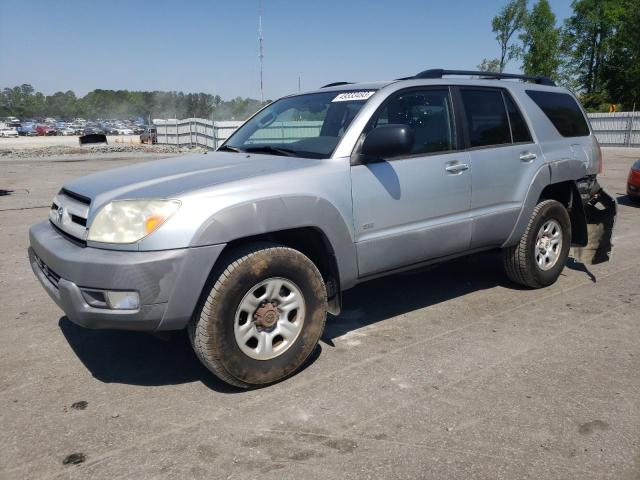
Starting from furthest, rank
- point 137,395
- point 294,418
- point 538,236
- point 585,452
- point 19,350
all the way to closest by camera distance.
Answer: point 538,236 < point 19,350 < point 137,395 < point 294,418 < point 585,452

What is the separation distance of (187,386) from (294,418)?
2.48 ft

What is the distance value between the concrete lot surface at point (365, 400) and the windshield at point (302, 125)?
1383 mm

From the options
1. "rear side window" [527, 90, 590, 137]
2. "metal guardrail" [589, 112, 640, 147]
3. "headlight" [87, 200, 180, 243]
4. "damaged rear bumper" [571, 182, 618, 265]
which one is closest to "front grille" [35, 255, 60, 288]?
"headlight" [87, 200, 180, 243]

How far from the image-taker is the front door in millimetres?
3639

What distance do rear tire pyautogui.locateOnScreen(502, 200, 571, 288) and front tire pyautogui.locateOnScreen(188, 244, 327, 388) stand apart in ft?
7.29

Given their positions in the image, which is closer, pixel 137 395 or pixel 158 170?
pixel 137 395

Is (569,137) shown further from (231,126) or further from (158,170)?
(231,126)

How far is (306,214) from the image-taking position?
10.8ft

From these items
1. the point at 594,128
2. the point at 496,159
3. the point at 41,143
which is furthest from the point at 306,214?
the point at 41,143

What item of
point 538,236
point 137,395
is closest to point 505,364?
point 538,236

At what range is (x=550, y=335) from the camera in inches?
158

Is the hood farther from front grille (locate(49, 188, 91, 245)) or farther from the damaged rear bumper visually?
the damaged rear bumper

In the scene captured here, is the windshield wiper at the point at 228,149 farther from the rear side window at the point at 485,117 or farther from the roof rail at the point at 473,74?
the rear side window at the point at 485,117

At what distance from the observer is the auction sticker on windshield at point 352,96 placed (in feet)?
12.8
